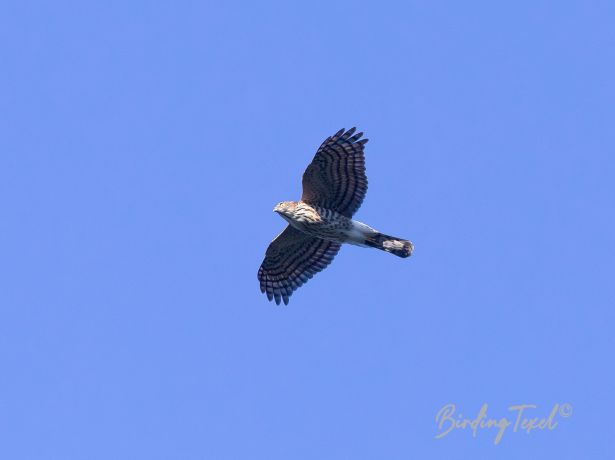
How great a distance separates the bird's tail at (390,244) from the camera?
31031mm

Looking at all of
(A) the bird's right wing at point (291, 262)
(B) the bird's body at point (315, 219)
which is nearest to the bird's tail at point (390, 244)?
(B) the bird's body at point (315, 219)

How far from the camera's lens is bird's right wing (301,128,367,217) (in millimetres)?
30578

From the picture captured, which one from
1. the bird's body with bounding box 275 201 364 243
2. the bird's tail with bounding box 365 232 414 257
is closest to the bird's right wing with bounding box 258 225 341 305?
the bird's body with bounding box 275 201 364 243

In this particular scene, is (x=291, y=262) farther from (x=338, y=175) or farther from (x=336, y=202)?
(x=338, y=175)

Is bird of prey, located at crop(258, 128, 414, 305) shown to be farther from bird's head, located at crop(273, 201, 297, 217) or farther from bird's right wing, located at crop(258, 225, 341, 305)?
bird's right wing, located at crop(258, 225, 341, 305)

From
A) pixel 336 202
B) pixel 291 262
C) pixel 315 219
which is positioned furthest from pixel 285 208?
pixel 291 262

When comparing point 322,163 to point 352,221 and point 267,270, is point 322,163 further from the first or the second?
point 267,270

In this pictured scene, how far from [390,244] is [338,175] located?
197 cm

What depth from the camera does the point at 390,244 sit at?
3112 centimetres

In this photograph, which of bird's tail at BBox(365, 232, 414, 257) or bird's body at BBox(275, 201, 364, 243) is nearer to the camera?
bird's body at BBox(275, 201, 364, 243)

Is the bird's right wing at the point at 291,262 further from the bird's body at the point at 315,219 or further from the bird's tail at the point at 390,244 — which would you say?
the bird's tail at the point at 390,244

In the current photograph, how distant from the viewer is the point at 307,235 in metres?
31.8

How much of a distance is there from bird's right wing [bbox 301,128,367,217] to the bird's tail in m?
0.77

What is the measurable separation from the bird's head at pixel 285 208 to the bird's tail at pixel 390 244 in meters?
1.83
